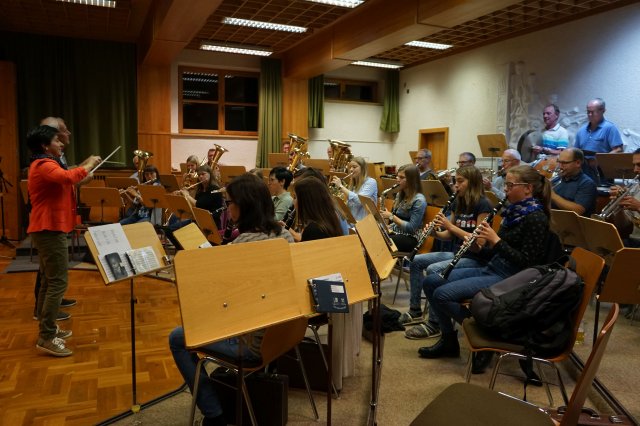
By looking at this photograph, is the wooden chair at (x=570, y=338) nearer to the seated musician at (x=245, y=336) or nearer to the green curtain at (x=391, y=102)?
the seated musician at (x=245, y=336)

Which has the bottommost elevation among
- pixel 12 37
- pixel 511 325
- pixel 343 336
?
pixel 343 336

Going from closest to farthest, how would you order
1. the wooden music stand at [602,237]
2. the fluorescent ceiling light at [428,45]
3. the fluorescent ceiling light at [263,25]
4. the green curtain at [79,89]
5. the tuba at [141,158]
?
the wooden music stand at [602,237]
the tuba at [141,158]
the fluorescent ceiling light at [263,25]
the green curtain at [79,89]
the fluorescent ceiling light at [428,45]

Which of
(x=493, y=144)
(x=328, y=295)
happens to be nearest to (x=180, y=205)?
(x=328, y=295)

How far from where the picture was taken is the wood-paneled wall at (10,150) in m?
7.57

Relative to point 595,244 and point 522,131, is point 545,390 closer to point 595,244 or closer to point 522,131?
point 595,244

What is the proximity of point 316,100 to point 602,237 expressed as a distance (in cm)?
807

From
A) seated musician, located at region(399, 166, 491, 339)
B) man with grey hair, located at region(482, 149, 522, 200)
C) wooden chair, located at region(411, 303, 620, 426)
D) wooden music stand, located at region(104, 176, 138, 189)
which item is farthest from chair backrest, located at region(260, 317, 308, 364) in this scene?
wooden music stand, located at region(104, 176, 138, 189)

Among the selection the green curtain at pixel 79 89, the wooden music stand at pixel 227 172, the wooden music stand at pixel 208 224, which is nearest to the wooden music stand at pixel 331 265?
the wooden music stand at pixel 208 224

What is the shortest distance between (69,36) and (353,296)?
8637 mm

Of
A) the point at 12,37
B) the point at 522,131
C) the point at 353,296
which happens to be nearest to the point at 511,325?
the point at 353,296

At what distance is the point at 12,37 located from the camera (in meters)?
8.30

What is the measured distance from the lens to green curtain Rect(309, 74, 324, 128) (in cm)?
1041

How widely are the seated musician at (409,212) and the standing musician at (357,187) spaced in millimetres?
445

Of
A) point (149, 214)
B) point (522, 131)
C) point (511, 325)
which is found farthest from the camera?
point (522, 131)
